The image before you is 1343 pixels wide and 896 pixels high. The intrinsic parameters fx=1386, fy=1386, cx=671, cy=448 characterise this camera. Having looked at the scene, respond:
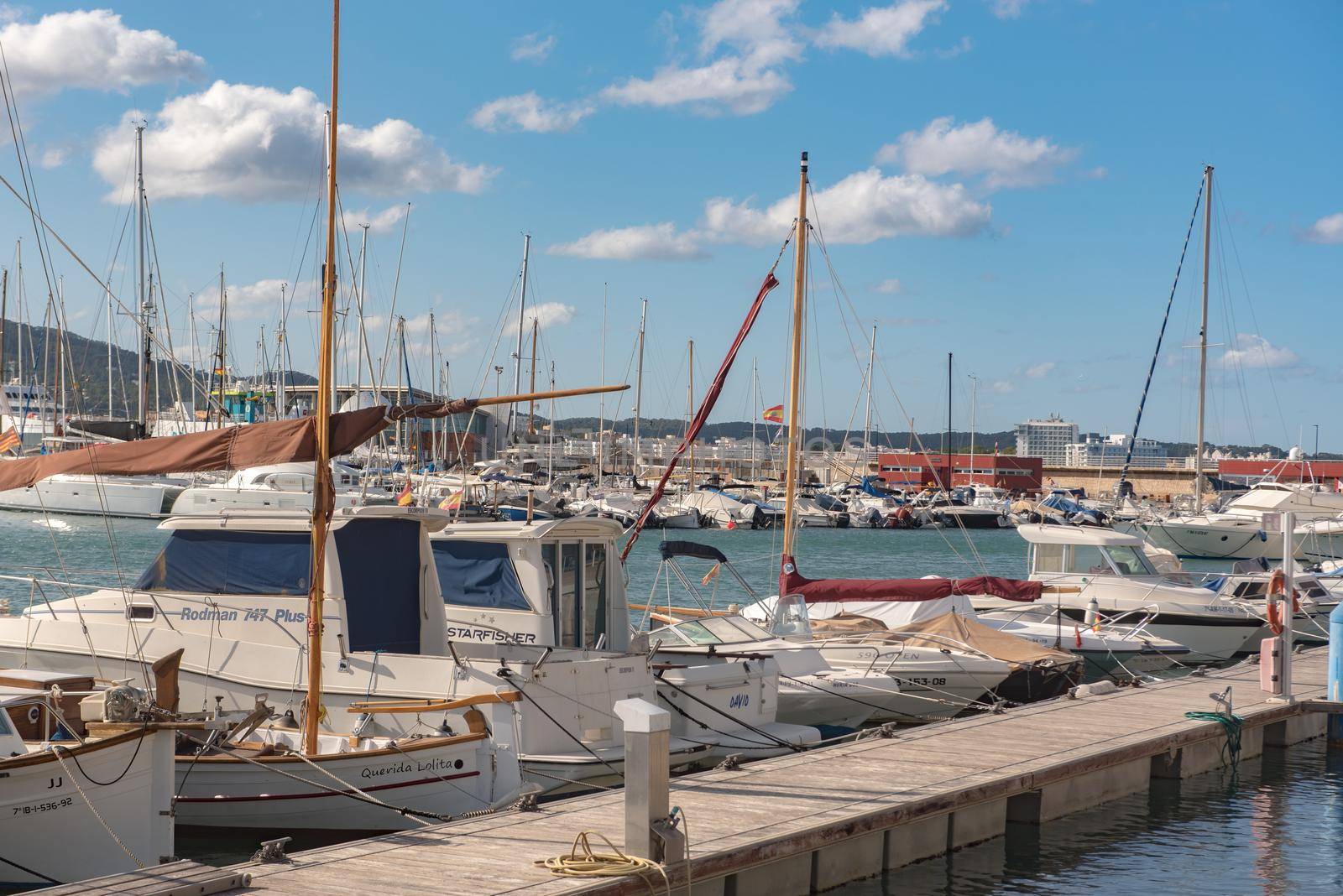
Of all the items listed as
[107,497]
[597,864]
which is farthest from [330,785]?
[107,497]

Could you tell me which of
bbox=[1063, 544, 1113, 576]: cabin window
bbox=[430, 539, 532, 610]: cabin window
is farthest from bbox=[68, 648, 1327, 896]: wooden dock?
bbox=[1063, 544, 1113, 576]: cabin window

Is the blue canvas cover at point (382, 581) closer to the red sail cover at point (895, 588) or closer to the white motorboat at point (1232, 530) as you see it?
the red sail cover at point (895, 588)

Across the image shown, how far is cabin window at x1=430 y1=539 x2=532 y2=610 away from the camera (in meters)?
15.4

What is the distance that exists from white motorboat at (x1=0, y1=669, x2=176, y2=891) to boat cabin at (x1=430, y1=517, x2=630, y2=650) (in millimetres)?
4906

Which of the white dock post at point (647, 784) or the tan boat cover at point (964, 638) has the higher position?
the white dock post at point (647, 784)

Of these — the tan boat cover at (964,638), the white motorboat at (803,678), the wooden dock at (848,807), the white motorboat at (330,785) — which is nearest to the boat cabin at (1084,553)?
the tan boat cover at (964,638)

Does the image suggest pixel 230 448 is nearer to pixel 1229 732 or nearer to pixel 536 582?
pixel 536 582

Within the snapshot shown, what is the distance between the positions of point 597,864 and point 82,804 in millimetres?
4055

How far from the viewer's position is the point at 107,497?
66500 millimetres

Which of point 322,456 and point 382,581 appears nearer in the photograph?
point 322,456

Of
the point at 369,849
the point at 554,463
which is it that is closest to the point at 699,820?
the point at 369,849

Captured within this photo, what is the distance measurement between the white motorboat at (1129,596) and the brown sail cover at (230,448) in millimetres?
17061

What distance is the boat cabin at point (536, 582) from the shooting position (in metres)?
15.2

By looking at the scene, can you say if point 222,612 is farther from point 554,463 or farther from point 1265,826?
point 554,463
